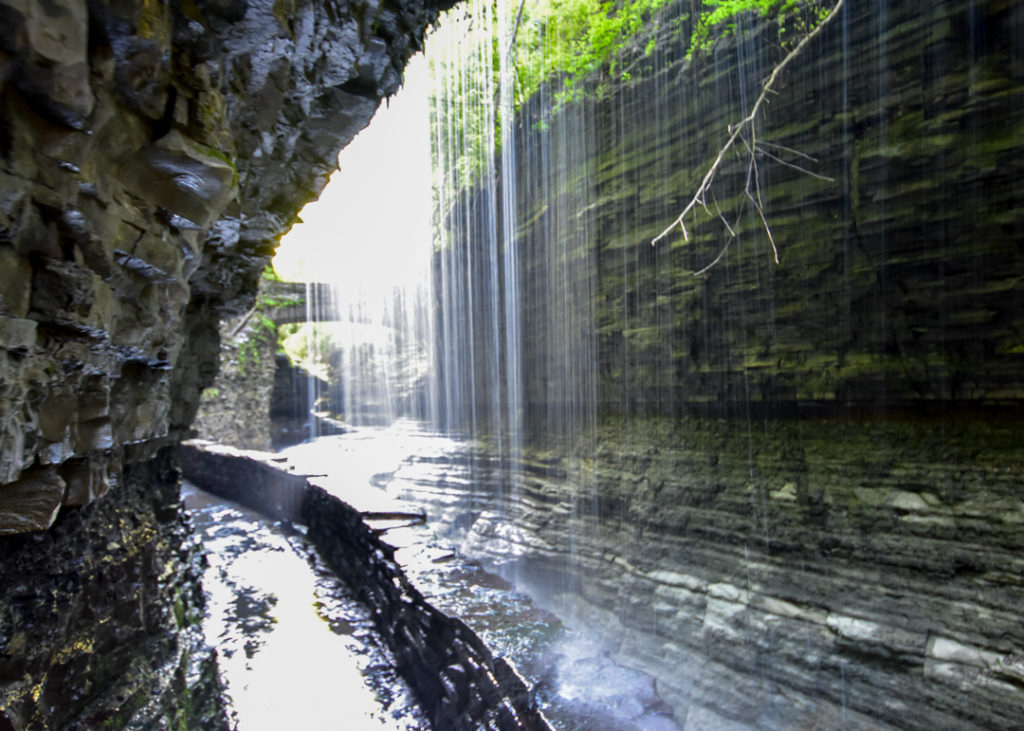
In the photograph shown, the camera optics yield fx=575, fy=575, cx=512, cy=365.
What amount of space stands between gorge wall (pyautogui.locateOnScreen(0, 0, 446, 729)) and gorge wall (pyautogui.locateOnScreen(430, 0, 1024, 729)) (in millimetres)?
3880

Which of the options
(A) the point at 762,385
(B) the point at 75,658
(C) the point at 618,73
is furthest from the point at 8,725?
(C) the point at 618,73

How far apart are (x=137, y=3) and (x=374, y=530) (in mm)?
5395

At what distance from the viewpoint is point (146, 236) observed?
8.38 ft

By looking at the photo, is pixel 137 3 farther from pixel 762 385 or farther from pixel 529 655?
pixel 762 385

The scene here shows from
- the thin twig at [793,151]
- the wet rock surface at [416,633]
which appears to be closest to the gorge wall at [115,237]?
the wet rock surface at [416,633]

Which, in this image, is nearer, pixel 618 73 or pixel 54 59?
pixel 54 59

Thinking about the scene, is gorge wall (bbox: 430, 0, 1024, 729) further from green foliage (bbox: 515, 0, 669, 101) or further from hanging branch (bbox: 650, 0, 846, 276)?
green foliage (bbox: 515, 0, 669, 101)

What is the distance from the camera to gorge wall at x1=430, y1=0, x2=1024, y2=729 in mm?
4477

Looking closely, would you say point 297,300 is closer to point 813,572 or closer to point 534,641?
point 534,641

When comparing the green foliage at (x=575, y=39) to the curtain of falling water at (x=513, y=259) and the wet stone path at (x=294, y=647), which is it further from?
the wet stone path at (x=294, y=647)

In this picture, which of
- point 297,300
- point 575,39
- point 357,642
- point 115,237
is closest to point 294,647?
point 357,642

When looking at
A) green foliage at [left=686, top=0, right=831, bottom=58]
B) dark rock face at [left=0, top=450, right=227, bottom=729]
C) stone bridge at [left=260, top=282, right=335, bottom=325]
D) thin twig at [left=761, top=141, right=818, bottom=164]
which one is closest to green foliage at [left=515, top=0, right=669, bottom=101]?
green foliage at [left=686, top=0, right=831, bottom=58]

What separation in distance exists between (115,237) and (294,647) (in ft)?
14.9

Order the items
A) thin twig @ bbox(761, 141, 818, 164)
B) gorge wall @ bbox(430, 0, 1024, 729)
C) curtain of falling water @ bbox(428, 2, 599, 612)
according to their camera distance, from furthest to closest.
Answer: curtain of falling water @ bbox(428, 2, 599, 612) < thin twig @ bbox(761, 141, 818, 164) < gorge wall @ bbox(430, 0, 1024, 729)
